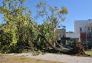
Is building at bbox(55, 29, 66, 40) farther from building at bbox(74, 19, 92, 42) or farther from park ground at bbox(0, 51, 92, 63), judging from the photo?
park ground at bbox(0, 51, 92, 63)

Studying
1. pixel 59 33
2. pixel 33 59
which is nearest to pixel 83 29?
pixel 59 33

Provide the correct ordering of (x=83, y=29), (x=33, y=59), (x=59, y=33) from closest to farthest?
(x=33, y=59)
(x=59, y=33)
(x=83, y=29)

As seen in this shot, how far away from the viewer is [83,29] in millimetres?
81812

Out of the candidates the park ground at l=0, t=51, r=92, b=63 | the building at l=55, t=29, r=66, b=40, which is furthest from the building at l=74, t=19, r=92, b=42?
the park ground at l=0, t=51, r=92, b=63

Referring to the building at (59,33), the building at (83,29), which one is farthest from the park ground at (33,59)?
the building at (83,29)

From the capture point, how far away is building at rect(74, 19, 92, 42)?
76.9m

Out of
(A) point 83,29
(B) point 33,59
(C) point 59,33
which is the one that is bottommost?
(B) point 33,59

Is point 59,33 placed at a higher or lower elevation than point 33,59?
higher

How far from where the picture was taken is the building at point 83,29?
76.9m

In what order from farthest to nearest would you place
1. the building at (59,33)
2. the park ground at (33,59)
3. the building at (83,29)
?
the building at (83,29), the building at (59,33), the park ground at (33,59)

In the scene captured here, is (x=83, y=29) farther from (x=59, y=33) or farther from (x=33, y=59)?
(x=33, y=59)

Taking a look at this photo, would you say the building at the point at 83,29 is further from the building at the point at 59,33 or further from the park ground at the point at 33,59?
the park ground at the point at 33,59

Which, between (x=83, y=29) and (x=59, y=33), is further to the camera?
(x=83, y=29)

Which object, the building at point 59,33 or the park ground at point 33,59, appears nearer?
the park ground at point 33,59
